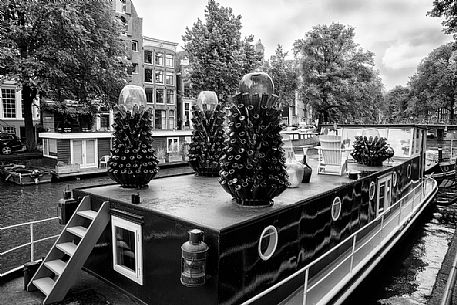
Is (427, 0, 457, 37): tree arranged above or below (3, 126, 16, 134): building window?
above

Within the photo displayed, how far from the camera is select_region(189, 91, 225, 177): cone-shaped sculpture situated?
930 centimetres

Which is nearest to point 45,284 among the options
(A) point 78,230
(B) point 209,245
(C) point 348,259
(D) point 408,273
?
(A) point 78,230

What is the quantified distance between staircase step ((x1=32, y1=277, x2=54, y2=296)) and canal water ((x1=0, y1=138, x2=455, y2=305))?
86.5 inches

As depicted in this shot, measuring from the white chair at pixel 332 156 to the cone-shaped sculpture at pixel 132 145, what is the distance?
4.92 metres

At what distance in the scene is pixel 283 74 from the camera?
42.1 metres

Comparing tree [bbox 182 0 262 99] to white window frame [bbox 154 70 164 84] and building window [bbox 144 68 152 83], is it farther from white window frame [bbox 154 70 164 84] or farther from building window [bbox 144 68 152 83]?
white window frame [bbox 154 70 164 84]

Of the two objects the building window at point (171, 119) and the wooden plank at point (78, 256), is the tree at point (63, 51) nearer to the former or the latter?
the building window at point (171, 119)

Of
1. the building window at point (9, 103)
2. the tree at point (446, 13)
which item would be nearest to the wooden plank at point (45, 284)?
the tree at point (446, 13)

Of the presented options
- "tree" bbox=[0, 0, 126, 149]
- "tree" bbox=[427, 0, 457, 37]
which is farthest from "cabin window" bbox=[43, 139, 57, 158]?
"tree" bbox=[427, 0, 457, 37]

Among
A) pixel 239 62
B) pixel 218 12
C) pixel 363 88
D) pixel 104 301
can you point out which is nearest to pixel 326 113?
pixel 363 88

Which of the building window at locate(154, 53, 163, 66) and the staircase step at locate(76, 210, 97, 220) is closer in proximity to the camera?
the staircase step at locate(76, 210, 97, 220)

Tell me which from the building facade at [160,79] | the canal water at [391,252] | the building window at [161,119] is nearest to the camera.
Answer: the canal water at [391,252]

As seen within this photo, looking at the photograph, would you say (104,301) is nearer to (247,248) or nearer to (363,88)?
(247,248)

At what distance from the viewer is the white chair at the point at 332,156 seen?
9422 millimetres
